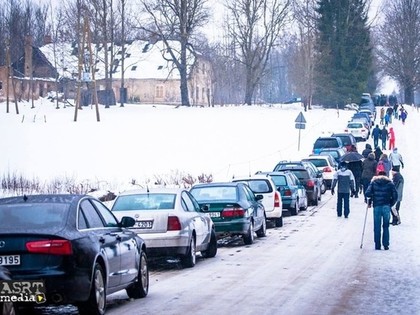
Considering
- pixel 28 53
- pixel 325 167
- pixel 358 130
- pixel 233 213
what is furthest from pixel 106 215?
pixel 28 53

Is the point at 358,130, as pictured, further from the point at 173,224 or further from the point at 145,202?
the point at 173,224

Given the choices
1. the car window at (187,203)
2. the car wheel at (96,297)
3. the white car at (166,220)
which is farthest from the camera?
the car window at (187,203)

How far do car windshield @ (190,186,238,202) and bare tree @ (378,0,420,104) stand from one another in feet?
334

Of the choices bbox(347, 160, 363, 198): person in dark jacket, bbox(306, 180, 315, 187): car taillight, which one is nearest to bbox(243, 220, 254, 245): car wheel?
bbox(306, 180, 315, 187): car taillight

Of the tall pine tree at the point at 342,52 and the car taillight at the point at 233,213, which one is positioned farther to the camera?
the tall pine tree at the point at 342,52

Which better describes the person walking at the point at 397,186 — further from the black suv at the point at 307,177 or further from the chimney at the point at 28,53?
the chimney at the point at 28,53

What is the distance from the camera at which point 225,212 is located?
2292 cm

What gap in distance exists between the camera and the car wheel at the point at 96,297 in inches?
454

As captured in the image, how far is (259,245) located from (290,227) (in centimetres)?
564

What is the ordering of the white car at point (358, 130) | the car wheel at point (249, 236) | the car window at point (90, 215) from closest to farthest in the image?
1. the car window at point (90, 215)
2. the car wheel at point (249, 236)
3. the white car at point (358, 130)

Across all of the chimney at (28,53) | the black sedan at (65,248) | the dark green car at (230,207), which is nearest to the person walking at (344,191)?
the dark green car at (230,207)

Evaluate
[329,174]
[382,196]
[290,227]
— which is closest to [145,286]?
[382,196]

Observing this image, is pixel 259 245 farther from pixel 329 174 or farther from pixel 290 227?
pixel 329 174

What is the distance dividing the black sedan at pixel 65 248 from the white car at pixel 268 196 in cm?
1538
